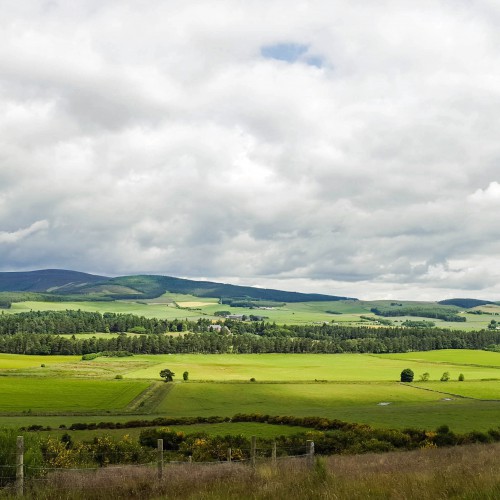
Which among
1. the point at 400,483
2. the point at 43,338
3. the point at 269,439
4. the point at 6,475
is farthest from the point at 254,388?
the point at 43,338

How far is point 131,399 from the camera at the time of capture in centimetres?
8725

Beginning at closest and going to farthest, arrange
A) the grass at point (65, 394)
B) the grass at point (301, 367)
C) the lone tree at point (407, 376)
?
the grass at point (65, 394), the lone tree at point (407, 376), the grass at point (301, 367)

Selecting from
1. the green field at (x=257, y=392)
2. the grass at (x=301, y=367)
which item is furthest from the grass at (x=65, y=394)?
the grass at (x=301, y=367)

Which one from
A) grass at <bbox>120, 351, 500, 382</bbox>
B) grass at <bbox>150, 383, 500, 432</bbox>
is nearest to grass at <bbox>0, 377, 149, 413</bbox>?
grass at <bbox>150, 383, 500, 432</bbox>

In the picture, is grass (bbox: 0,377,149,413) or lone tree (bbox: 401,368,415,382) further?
lone tree (bbox: 401,368,415,382)

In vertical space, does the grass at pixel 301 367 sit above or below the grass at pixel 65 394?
below

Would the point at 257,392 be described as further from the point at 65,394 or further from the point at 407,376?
the point at 407,376

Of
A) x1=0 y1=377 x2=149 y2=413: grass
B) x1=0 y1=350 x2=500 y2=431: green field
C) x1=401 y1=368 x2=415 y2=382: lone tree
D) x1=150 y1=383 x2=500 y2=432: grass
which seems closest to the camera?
x1=150 y1=383 x2=500 y2=432: grass

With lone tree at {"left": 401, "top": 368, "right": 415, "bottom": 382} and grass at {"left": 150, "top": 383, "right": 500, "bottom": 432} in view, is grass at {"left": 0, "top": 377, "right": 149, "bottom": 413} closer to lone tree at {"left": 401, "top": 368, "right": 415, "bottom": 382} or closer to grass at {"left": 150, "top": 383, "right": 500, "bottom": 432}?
grass at {"left": 150, "top": 383, "right": 500, "bottom": 432}

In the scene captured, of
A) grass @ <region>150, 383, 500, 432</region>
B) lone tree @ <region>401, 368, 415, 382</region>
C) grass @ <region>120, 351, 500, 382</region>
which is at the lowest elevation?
grass @ <region>120, 351, 500, 382</region>

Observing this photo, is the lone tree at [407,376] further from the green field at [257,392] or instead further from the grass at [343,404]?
the grass at [343,404]

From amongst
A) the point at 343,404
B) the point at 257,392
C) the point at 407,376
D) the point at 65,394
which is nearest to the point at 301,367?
the point at 407,376

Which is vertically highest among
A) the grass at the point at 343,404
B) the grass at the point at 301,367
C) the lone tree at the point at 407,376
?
the grass at the point at 343,404

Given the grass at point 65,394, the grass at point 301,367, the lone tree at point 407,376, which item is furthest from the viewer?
the grass at point 301,367
